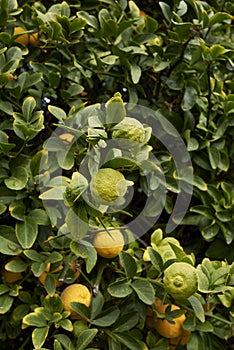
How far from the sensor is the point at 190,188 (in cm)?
118

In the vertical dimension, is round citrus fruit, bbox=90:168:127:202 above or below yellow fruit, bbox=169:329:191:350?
above

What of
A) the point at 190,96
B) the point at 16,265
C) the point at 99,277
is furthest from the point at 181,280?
the point at 190,96

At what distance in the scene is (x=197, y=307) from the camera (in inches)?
38.4

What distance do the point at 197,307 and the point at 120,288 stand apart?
0.43 feet

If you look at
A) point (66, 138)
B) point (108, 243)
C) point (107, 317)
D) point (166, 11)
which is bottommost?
point (107, 317)

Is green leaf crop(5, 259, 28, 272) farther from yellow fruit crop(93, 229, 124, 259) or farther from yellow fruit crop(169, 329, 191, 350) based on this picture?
yellow fruit crop(169, 329, 191, 350)

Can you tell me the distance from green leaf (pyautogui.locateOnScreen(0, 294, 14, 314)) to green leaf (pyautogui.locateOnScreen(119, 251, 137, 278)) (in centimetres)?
21

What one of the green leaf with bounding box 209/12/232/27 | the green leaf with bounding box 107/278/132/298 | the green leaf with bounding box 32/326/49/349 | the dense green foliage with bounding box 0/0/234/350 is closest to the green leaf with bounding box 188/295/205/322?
the dense green foliage with bounding box 0/0/234/350

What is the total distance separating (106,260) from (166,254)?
0.12m

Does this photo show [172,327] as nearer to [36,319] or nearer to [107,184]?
[36,319]

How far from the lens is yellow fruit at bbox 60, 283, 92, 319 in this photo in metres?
1.03

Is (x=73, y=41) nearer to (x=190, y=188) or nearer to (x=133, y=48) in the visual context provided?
(x=133, y=48)

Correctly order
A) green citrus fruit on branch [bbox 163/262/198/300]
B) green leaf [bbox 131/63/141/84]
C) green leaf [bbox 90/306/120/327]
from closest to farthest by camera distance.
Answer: green citrus fruit on branch [bbox 163/262/198/300] < green leaf [bbox 90/306/120/327] < green leaf [bbox 131/63/141/84]

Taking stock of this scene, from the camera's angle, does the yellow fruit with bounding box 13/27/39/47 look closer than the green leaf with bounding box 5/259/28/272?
No
